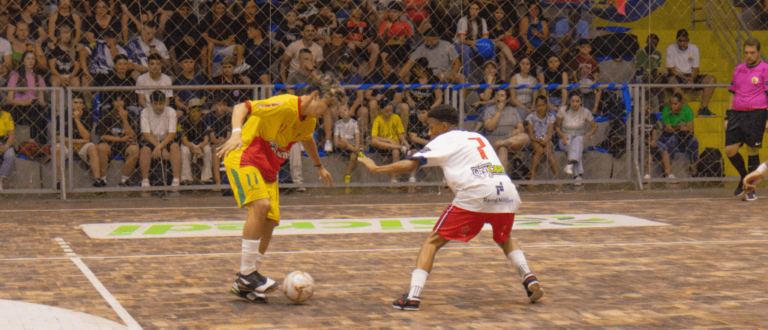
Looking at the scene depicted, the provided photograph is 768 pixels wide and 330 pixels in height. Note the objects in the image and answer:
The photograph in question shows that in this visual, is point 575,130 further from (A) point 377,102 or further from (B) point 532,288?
(B) point 532,288

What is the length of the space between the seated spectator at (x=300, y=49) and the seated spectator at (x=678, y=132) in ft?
17.2

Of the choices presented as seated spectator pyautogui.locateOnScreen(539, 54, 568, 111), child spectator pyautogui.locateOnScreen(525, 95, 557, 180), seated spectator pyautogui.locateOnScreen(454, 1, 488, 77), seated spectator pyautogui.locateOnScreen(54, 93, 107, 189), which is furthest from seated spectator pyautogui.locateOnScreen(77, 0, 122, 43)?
seated spectator pyautogui.locateOnScreen(539, 54, 568, 111)

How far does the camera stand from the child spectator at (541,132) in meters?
12.0

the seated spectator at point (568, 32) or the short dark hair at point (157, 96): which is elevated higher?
the seated spectator at point (568, 32)

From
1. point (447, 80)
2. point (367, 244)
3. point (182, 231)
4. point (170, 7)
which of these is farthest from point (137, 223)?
point (447, 80)

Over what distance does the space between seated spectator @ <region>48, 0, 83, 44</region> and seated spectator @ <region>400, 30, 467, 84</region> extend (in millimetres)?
4862

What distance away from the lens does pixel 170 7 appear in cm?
1260

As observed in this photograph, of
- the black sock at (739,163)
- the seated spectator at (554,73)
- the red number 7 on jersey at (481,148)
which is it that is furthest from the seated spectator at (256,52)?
the red number 7 on jersey at (481,148)

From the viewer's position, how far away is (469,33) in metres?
13.2

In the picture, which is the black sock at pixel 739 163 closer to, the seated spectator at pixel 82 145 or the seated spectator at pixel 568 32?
the seated spectator at pixel 568 32

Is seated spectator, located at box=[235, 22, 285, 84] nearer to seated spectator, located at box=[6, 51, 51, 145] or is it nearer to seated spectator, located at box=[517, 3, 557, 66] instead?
seated spectator, located at box=[6, 51, 51, 145]

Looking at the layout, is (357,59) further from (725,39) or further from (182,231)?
(725,39)

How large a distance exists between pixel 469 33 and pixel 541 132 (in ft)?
7.01

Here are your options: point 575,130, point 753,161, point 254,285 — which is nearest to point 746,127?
point 753,161
